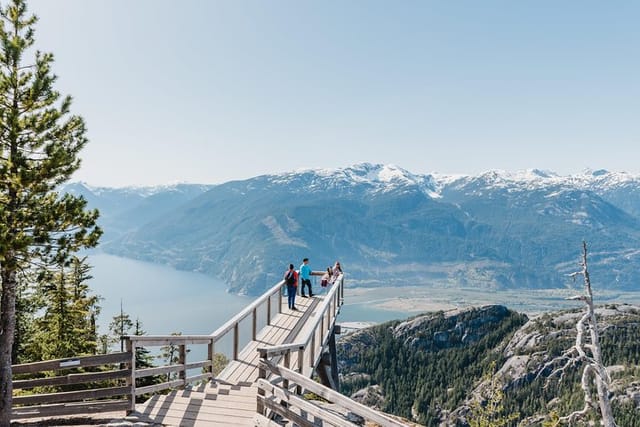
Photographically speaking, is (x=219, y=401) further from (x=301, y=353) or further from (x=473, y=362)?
(x=473, y=362)

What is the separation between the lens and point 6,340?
9188 mm

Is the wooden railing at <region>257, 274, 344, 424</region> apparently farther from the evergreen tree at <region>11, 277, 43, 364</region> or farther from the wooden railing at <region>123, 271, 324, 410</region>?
the evergreen tree at <region>11, 277, 43, 364</region>

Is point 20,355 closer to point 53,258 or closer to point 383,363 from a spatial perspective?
point 53,258

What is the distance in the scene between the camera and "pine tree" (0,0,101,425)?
902cm

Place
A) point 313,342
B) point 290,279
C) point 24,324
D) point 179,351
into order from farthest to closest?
1. point 24,324
2. point 290,279
3. point 313,342
4. point 179,351

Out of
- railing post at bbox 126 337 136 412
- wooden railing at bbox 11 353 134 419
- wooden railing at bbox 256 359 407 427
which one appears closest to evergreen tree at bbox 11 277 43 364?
wooden railing at bbox 11 353 134 419

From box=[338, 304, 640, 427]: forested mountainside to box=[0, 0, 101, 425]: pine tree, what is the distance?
119316 millimetres

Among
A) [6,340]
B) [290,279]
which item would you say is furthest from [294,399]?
[290,279]

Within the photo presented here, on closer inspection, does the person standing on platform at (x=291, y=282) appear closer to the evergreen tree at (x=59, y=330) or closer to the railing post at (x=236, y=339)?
the railing post at (x=236, y=339)

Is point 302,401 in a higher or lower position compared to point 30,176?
lower

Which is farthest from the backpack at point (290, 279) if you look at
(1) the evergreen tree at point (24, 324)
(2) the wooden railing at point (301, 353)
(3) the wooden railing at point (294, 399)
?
(1) the evergreen tree at point (24, 324)

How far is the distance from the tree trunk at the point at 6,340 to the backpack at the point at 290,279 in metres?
8.79

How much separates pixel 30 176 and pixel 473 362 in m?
164

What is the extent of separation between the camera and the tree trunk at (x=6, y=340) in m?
8.74
